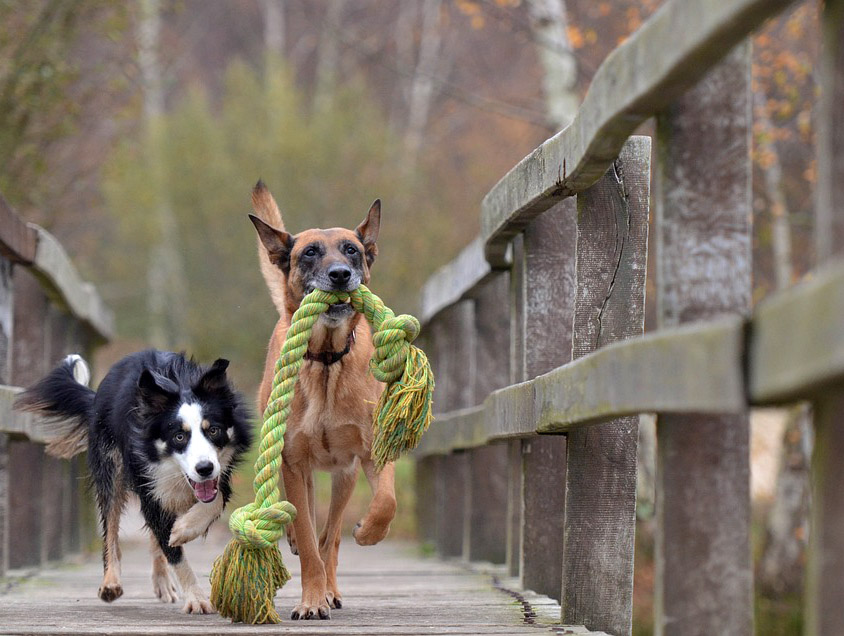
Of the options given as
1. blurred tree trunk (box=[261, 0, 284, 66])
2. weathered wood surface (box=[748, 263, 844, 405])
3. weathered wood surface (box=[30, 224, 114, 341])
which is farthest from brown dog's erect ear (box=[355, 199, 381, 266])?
blurred tree trunk (box=[261, 0, 284, 66])

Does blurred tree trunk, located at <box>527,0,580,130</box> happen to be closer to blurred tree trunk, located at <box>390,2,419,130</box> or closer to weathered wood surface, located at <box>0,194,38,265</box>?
weathered wood surface, located at <box>0,194,38,265</box>

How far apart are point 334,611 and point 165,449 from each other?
851 millimetres

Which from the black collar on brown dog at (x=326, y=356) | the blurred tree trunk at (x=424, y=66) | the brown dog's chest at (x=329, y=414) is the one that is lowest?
the brown dog's chest at (x=329, y=414)

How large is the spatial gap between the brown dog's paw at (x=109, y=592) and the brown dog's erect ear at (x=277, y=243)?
4.44 feet

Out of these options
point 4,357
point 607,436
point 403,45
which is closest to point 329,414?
point 607,436

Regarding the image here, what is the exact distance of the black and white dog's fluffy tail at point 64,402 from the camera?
5250mm

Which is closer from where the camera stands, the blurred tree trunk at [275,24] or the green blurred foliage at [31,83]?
the green blurred foliage at [31,83]

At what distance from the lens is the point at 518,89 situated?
25.9m

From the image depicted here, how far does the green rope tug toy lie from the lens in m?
3.83

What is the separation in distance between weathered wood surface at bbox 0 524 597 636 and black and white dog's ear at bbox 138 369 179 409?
0.74 m

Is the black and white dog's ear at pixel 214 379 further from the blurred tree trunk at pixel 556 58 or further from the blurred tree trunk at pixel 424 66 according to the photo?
the blurred tree trunk at pixel 424 66

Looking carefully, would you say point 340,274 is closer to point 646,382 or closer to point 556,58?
point 646,382

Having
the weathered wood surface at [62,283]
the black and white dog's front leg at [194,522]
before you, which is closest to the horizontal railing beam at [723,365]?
the black and white dog's front leg at [194,522]

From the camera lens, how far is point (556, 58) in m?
12.9
